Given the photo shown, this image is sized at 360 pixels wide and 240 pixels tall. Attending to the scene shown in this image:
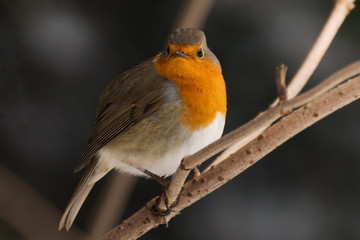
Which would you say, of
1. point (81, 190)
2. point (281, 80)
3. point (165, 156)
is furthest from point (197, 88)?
point (281, 80)

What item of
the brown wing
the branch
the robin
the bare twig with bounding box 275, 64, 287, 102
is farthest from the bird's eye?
the bare twig with bounding box 275, 64, 287, 102

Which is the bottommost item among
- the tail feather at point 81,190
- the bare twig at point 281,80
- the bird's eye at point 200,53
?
the tail feather at point 81,190

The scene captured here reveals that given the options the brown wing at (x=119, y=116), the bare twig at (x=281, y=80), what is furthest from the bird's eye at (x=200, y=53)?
the bare twig at (x=281, y=80)

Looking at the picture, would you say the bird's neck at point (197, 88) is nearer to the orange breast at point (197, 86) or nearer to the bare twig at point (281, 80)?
the orange breast at point (197, 86)

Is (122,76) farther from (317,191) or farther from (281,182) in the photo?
(317,191)

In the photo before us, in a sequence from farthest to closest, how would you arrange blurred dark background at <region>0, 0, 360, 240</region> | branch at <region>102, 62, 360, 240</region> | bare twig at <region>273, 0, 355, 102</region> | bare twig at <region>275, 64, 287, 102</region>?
blurred dark background at <region>0, 0, 360, 240</region>
bare twig at <region>273, 0, 355, 102</region>
branch at <region>102, 62, 360, 240</region>
bare twig at <region>275, 64, 287, 102</region>

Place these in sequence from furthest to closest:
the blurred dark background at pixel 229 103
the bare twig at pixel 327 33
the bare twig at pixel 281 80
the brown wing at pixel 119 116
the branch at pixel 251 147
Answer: the blurred dark background at pixel 229 103 → the brown wing at pixel 119 116 → the bare twig at pixel 327 33 → the branch at pixel 251 147 → the bare twig at pixel 281 80

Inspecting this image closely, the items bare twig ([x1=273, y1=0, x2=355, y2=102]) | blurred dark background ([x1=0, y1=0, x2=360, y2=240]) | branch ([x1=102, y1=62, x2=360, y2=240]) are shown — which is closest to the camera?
branch ([x1=102, y1=62, x2=360, y2=240])

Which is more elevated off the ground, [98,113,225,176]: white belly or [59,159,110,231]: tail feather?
[98,113,225,176]: white belly

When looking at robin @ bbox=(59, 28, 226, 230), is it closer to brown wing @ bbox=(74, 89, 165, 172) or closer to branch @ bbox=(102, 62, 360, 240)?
brown wing @ bbox=(74, 89, 165, 172)
